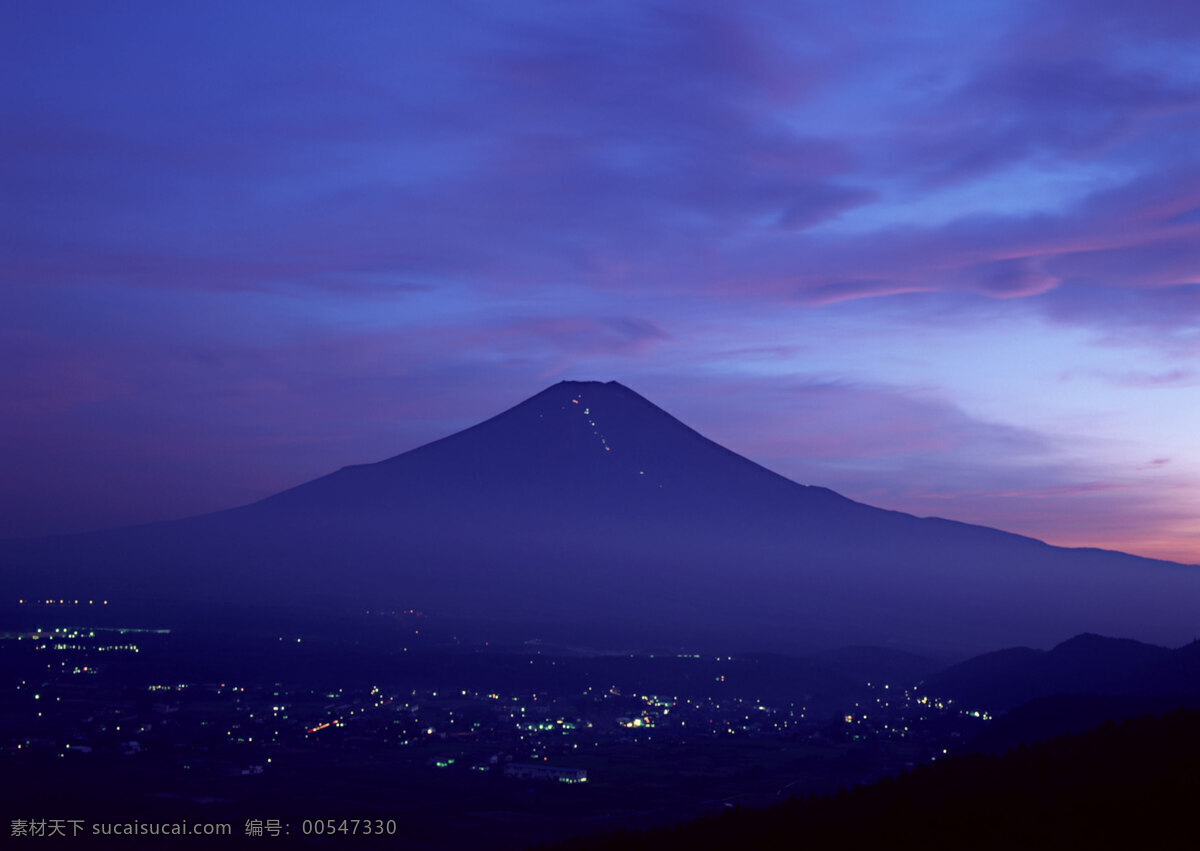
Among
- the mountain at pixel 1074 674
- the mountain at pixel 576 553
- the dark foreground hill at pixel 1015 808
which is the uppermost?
the mountain at pixel 576 553

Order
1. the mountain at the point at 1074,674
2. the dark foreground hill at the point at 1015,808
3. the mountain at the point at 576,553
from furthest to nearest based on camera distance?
the mountain at the point at 576,553 → the mountain at the point at 1074,674 → the dark foreground hill at the point at 1015,808

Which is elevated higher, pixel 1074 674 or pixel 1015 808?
pixel 1015 808

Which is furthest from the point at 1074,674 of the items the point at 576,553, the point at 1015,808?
the point at 576,553

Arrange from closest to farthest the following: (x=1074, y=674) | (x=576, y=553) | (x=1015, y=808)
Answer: (x=1015, y=808) → (x=1074, y=674) → (x=576, y=553)

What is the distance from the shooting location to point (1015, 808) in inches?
862

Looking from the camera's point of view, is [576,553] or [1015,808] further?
[576,553]

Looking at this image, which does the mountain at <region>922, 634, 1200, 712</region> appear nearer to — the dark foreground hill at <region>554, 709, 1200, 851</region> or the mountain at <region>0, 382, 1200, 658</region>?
the dark foreground hill at <region>554, 709, 1200, 851</region>

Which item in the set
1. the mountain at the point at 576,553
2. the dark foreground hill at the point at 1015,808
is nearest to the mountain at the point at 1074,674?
the dark foreground hill at the point at 1015,808

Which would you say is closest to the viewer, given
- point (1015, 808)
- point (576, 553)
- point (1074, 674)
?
point (1015, 808)

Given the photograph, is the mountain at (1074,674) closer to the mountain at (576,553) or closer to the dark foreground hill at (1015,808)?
the dark foreground hill at (1015,808)

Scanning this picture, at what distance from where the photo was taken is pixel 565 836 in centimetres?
3981

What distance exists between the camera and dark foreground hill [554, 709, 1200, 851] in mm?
19422

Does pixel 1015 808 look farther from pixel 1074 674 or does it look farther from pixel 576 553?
pixel 576 553

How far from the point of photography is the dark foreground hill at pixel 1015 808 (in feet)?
63.7
